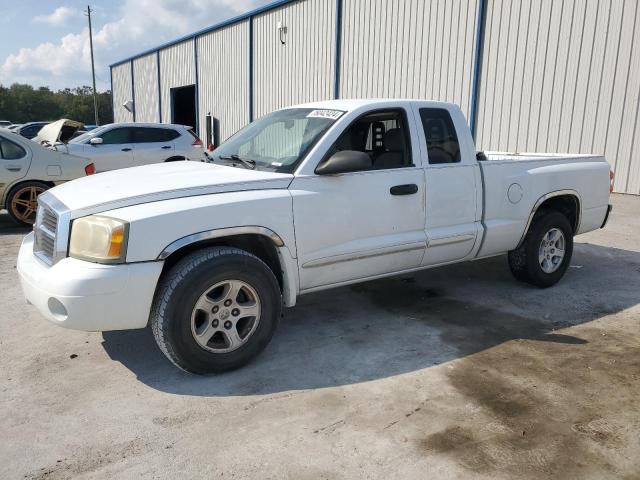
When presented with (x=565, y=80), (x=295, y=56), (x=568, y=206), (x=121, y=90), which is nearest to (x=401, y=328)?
(x=568, y=206)

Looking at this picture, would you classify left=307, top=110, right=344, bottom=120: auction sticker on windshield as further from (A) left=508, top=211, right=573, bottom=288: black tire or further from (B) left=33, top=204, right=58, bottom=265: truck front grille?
(A) left=508, top=211, right=573, bottom=288: black tire

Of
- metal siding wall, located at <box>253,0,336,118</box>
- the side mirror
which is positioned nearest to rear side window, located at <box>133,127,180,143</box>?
metal siding wall, located at <box>253,0,336,118</box>

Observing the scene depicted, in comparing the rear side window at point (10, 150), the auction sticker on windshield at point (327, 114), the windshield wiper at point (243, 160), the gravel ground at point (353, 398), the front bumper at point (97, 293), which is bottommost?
the gravel ground at point (353, 398)

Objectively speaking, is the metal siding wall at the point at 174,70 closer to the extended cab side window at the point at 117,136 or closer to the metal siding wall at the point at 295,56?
the metal siding wall at the point at 295,56

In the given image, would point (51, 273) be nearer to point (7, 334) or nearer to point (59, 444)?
point (59, 444)

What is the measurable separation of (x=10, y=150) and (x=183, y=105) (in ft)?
75.4

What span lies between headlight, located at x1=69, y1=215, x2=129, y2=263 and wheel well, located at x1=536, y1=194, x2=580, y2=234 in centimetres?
439

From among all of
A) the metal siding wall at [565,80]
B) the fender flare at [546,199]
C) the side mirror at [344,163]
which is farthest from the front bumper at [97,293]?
the metal siding wall at [565,80]

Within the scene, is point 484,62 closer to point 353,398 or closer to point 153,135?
point 153,135

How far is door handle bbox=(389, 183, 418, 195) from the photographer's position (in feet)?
14.1

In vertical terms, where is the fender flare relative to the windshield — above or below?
below

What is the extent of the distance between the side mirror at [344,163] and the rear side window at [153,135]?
977cm

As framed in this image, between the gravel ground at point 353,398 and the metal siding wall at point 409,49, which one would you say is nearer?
the gravel ground at point 353,398

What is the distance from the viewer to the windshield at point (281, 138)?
414 centimetres
